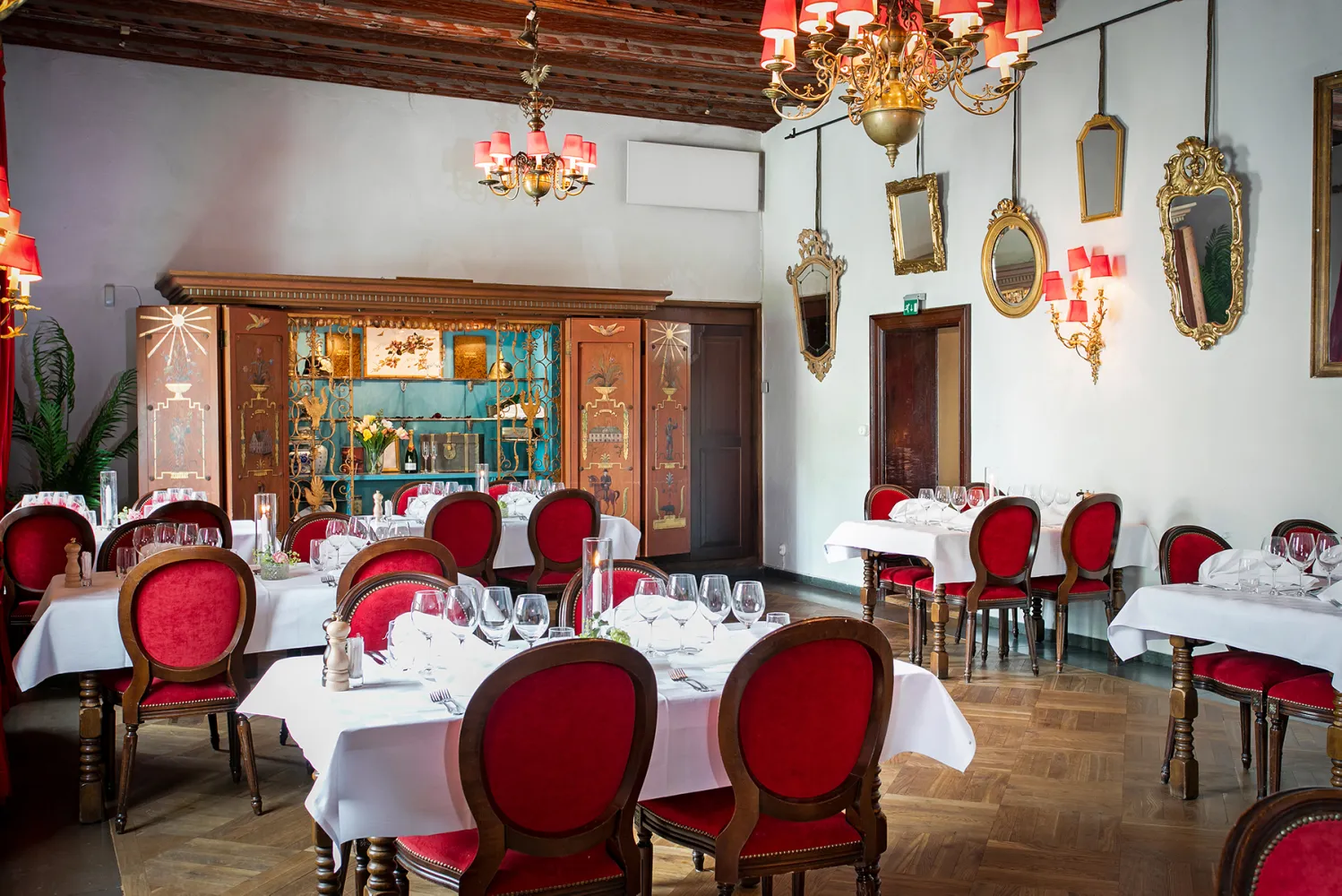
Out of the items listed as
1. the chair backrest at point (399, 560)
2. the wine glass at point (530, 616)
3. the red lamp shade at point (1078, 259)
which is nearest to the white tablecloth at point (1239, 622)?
the wine glass at point (530, 616)

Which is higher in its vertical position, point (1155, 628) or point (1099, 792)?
point (1155, 628)

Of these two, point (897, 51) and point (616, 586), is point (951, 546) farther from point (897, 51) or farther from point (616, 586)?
point (616, 586)

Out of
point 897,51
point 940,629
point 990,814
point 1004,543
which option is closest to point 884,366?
point 1004,543

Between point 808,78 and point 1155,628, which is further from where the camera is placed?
point 808,78

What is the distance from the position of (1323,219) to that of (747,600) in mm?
4418

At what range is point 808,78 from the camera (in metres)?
9.42

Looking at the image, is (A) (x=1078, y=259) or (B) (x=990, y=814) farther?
(A) (x=1078, y=259)

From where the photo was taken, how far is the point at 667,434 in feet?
32.9

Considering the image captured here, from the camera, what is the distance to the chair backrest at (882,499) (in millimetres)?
7656

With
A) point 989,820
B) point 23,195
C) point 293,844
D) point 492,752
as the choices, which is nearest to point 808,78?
point 23,195

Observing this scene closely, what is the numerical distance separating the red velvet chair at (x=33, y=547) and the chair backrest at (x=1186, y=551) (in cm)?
527

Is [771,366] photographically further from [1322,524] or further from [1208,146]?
[1322,524]

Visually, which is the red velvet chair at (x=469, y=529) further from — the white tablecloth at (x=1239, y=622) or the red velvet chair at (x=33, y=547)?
the white tablecloth at (x=1239, y=622)

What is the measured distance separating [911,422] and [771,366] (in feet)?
6.23
